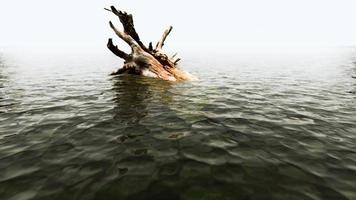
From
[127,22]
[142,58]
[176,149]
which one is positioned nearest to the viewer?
[176,149]

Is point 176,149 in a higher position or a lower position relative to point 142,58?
lower

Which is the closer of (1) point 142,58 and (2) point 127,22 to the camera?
(2) point 127,22

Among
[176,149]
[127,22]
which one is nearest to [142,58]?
[127,22]

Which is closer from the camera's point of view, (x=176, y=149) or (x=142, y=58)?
(x=176, y=149)

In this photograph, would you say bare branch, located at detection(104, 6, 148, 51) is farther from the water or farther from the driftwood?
the water

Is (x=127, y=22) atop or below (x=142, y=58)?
atop

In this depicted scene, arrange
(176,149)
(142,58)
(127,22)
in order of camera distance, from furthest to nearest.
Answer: (142,58)
(127,22)
(176,149)

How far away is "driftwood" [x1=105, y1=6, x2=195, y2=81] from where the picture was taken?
1952 cm

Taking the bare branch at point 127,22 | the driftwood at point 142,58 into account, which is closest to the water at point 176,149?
the driftwood at point 142,58

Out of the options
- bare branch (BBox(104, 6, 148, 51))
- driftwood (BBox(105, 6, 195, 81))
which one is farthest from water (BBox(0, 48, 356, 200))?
bare branch (BBox(104, 6, 148, 51))

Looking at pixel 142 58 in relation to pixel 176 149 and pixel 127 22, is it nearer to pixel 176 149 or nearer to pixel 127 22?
pixel 127 22

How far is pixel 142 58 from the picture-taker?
65.8 ft

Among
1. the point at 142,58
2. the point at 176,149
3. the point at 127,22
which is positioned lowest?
the point at 176,149

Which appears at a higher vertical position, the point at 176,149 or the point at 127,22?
the point at 127,22
